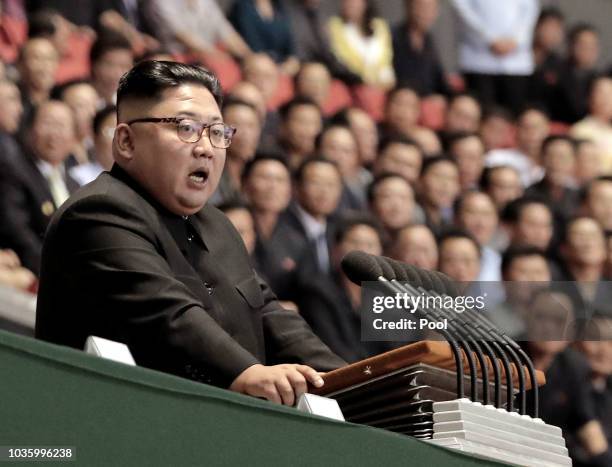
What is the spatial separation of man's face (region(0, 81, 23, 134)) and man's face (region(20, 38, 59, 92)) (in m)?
0.27

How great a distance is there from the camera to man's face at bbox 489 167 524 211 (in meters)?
5.92

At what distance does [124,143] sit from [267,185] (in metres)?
2.68

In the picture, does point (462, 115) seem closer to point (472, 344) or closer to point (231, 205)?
point (231, 205)

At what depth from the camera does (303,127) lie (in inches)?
208

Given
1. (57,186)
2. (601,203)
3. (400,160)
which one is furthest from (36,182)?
(601,203)

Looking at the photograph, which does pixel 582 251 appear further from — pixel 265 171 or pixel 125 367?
pixel 125 367

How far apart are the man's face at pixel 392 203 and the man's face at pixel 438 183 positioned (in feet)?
1.48

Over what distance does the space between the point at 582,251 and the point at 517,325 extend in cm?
139

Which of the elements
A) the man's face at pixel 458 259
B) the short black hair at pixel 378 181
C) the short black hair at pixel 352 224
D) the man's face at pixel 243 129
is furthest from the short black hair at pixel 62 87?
the man's face at pixel 458 259

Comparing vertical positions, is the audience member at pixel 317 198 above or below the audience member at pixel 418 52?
below

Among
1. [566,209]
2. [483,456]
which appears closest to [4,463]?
[483,456]

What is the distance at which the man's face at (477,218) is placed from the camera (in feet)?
18.0

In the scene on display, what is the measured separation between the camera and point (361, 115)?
5695 millimetres

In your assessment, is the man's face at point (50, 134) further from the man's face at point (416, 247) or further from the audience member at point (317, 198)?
the man's face at point (416, 247)
